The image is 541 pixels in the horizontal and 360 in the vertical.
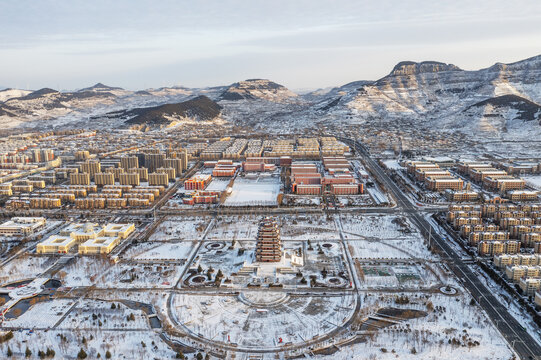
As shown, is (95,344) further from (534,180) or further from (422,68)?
(422,68)

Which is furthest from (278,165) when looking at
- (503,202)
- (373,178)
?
(503,202)

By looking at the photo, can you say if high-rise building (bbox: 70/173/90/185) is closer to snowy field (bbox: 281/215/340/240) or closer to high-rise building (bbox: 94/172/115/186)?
high-rise building (bbox: 94/172/115/186)

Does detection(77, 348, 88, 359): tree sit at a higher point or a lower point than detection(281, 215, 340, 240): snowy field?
lower

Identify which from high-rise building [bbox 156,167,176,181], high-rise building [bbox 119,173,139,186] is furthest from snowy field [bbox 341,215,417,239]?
high-rise building [bbox 119,173,139,186]

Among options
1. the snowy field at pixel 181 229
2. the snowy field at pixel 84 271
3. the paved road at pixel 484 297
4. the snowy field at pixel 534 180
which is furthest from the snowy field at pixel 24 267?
the snowy field at pixel 534 180

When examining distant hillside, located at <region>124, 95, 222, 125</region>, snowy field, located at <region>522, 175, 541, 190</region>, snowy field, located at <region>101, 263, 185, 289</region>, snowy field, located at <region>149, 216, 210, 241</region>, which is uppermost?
distant hillside, located at <region>124, 95, 222, 125</region>

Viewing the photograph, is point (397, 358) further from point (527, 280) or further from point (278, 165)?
point (278, 165)

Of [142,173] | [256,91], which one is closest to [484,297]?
[142,173]
